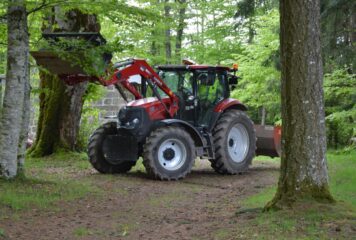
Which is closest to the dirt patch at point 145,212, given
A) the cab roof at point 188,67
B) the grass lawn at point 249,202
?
the grass lawn at point 249,202

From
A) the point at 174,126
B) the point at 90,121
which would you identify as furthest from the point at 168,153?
the point at 90,121

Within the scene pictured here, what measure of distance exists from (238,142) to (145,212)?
5.44m

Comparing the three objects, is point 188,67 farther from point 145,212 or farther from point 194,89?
point 145,212

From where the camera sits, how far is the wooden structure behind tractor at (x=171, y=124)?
11461mm

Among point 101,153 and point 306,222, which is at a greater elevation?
point 101,153

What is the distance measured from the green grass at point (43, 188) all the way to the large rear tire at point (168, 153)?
4.35ft

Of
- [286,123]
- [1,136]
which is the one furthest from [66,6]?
[286,123]

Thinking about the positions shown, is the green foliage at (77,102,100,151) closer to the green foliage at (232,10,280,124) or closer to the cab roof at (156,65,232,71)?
the cab roof at (156,65,232,71)

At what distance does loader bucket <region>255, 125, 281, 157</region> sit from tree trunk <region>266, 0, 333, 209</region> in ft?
24.3

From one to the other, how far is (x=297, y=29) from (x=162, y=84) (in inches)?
232

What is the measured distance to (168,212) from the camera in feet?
26.6

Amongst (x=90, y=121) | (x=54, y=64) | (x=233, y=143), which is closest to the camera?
(x=54, y=64)

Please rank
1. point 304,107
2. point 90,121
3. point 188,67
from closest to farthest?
point 304,107 → point 188,67 → point 90,121

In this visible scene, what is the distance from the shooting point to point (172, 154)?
458 inches
